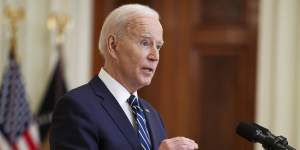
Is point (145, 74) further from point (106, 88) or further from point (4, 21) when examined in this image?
point (4, 21)

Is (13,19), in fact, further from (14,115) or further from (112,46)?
(112,46)

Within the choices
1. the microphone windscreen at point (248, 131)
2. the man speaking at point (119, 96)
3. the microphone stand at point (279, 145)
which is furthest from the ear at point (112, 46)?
the microphone stand at point (279, 145)

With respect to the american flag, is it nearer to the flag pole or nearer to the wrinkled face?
the flag pole

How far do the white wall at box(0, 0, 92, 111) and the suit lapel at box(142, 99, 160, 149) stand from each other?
222 centimetres

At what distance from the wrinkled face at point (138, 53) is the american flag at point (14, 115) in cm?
230

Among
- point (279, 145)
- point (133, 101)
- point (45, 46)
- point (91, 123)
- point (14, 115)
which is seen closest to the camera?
point (279, 145)

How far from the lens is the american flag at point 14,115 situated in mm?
4086

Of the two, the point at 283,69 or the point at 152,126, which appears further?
the point at 283,69

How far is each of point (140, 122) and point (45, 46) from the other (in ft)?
8.16

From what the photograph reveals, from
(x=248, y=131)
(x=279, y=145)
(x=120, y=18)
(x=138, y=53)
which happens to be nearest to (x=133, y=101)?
(x=138, y=53)

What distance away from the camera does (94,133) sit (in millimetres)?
1790

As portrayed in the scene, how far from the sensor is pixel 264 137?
5.64ft

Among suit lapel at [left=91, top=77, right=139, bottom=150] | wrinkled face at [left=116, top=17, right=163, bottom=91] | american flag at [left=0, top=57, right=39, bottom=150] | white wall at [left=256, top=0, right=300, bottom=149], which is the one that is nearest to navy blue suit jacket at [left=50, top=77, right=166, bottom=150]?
suit lapel at [left=91, top=77, right=139, bottom=150]

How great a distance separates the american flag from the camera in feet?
13.4
